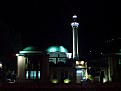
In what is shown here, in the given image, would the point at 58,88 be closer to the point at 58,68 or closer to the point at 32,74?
the point at 32,74

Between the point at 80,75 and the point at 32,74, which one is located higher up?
the point at 32,74

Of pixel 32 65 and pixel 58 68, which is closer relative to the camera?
pixel 32 65

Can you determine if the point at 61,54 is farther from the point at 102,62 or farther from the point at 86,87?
the point at 86,87

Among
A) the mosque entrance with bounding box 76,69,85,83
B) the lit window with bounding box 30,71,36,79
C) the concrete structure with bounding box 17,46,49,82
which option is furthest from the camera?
the mosque entrance with bounding box 76,69,85,83

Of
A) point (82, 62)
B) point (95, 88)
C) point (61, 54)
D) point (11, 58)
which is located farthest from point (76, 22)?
point (95, 88)

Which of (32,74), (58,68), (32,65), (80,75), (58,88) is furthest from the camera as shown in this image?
(58,68)

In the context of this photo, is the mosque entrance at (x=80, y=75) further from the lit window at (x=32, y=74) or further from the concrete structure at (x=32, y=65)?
the lit window at (x=32, y=74)

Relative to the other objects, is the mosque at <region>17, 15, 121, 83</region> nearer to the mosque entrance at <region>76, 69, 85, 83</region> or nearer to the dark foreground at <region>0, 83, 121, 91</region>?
the mosque entrance at <region>76, 69, 85, 83</region>

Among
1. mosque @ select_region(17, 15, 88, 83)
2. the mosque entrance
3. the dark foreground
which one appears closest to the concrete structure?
mosque @ select_region(17, 15, 88, 83)

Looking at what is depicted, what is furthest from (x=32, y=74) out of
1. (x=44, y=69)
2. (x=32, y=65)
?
(x=44, y=69)

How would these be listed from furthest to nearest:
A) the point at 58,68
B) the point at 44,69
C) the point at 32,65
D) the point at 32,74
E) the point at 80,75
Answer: the point at 58,68 → the point at 80,75 → the point at 44,69 → the point at 32,65 → the point at 32,74

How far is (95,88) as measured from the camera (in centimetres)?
3256

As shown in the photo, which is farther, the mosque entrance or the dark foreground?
the mosque entrance

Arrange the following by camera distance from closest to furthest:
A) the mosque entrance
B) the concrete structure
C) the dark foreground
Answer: the dark foreground → the concrete structure → the mosque entrance
